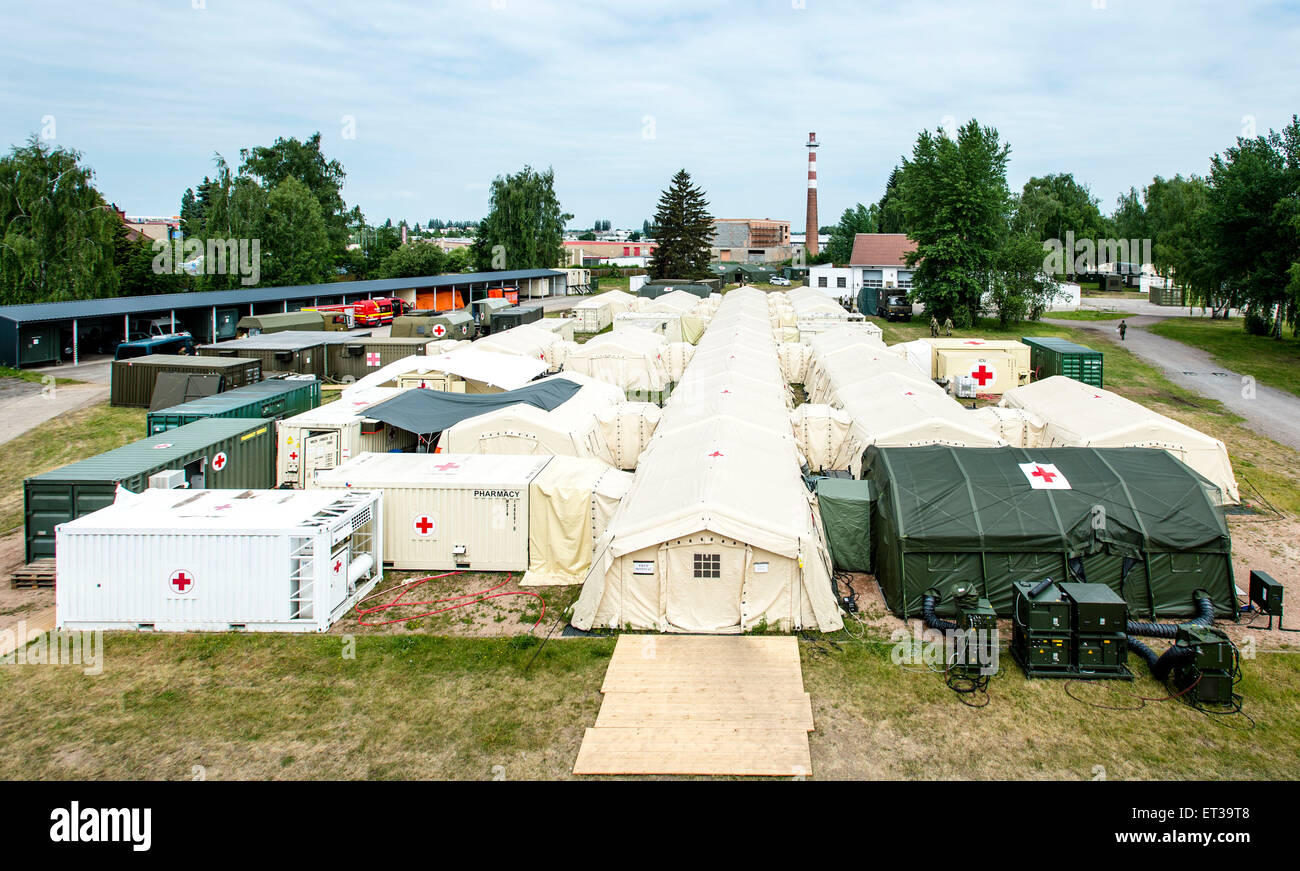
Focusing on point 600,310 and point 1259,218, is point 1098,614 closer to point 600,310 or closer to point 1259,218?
point 1259,218

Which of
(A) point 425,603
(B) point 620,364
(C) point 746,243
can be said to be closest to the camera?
(A) point 425,603

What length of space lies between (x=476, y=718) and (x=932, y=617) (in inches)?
294

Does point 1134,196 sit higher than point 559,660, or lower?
higher

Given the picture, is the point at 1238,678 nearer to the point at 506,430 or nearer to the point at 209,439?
the point at 506,430

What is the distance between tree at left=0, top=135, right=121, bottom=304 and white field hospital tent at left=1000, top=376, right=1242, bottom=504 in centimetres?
5349

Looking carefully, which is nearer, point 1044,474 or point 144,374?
point 1044,474

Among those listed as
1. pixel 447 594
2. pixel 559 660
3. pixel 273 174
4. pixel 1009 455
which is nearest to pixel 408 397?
pixel 447 594

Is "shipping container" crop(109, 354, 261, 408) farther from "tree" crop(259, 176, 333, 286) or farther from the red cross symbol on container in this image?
"tree" crop(259, 176, 333, 286)

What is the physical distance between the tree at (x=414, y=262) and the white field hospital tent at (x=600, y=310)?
3117 cm

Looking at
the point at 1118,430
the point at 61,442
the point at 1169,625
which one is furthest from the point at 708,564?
the point at 61,442

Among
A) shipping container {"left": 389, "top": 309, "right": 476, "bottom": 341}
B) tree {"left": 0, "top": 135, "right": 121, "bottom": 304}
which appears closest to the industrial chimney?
shipping container {"left": 389, "top": 309, "right": 476, "bottom": 341}

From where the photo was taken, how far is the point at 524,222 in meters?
86.1

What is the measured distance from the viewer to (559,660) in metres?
12.8

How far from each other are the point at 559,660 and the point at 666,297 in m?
48.0
